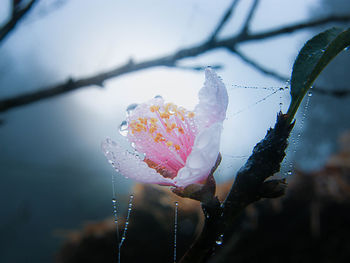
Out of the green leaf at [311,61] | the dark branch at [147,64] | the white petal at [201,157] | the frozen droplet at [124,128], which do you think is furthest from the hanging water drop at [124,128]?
the dark branch at [147,64]

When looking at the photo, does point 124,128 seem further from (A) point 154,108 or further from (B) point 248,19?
(B) point 248,19

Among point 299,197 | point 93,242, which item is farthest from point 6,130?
point 299,197

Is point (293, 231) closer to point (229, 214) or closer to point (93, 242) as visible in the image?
point (93, 242)

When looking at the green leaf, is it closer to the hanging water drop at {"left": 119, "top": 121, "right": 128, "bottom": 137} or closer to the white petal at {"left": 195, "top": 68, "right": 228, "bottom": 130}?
the white petal at {"left": 195, "top": 68, "right": 228, "bottom": 130}

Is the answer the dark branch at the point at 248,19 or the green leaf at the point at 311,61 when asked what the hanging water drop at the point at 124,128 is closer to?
the green leaf at the point at 311,61

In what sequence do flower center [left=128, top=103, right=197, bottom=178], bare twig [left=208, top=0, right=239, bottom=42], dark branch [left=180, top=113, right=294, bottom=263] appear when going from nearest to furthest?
dark branch [left=180, top=113, right=294, bottom=263]
flower center [left=128, top=103, right=197, bottom=178]
bare twig [left=208, top=0, right=239, bottom=42]

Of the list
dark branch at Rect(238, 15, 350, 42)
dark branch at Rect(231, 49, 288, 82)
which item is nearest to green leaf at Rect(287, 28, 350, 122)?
dark branch at Rect(231, 49, 288, 82)

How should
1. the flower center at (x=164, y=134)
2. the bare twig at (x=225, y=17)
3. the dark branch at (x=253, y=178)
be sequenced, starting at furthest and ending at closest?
the bare twig at (x=225, y=17) → the flower center at (x=164, y=134) → the dark branch at (x=253, y=178)

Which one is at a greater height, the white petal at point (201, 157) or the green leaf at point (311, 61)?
the green leaf at point (311, 61)
